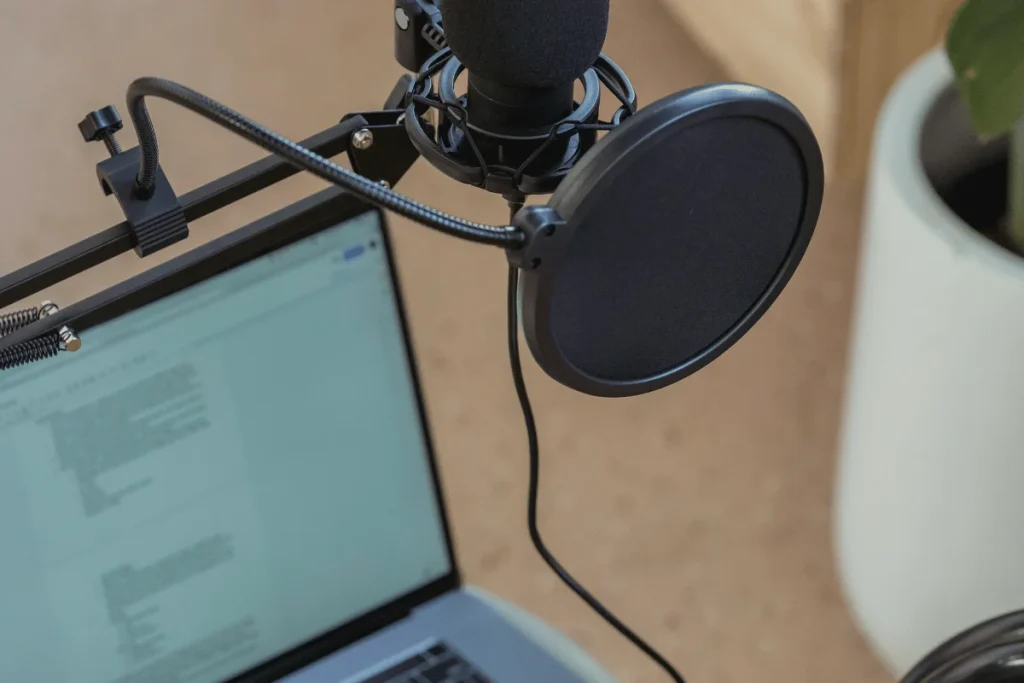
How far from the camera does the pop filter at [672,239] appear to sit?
340 millimetres

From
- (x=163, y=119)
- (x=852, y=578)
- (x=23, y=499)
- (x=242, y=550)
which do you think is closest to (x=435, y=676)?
(x=242, y=550)

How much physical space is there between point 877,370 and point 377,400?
32cm

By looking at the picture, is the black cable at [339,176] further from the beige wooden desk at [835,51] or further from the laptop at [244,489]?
the beige wooden desk at [835,51]

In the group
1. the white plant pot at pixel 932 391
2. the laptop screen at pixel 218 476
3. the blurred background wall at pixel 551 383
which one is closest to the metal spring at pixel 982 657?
the white plant pot at pixel 932 391

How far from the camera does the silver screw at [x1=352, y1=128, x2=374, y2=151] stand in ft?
1.40

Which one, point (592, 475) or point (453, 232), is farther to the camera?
point (592, 475)

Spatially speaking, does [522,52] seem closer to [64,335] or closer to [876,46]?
[64,335]

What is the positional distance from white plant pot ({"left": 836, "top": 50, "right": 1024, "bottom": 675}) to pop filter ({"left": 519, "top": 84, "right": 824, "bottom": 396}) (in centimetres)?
26

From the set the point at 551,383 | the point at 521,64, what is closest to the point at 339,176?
the point at 521,64

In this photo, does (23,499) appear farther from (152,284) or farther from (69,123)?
(69,123)

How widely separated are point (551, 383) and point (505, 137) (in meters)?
0.72

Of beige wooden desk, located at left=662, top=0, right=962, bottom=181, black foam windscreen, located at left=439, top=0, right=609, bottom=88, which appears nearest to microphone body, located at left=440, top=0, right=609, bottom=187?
black foam windscreen, located at left=439, top=0, right=609, bottom=88

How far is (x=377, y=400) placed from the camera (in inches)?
24.6

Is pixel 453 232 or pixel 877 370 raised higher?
pixel 453 232
